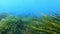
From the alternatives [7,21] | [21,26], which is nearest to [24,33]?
[21,26]

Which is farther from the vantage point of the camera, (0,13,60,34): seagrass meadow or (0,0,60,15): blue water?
(0,0,60,15): blue water

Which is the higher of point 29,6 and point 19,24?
point 29,6

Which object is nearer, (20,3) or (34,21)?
(34,21)

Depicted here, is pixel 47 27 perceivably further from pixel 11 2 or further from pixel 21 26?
pixel 11 2

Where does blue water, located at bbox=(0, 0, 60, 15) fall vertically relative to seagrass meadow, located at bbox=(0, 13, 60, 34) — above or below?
above

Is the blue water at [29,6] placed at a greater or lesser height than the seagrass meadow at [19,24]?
Answer: greater

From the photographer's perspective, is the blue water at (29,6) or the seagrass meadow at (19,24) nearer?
the seagrass meadow at (19,24)

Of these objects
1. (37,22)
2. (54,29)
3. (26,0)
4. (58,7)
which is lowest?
(54,29)

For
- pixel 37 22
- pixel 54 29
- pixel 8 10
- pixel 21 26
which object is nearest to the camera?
pixel 54 29
